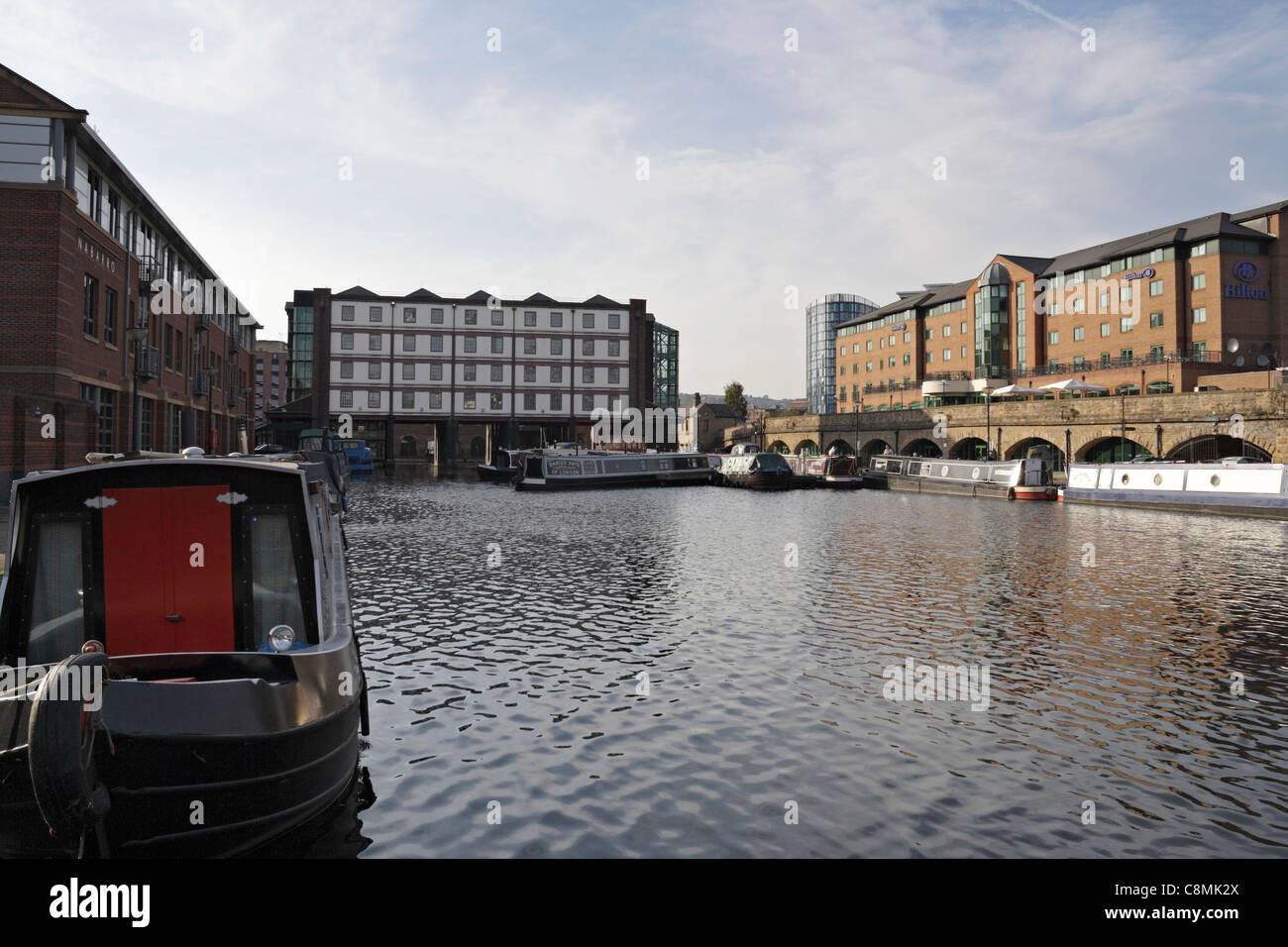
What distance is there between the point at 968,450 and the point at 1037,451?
6.04 m

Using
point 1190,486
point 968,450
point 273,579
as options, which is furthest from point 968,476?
point 273,579

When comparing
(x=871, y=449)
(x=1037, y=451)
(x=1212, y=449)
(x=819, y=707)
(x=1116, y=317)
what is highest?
(x=1116, y=317)

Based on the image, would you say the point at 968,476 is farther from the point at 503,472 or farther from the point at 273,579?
the point at 273,579

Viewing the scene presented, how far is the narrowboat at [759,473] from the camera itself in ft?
168

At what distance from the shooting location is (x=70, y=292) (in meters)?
24.9

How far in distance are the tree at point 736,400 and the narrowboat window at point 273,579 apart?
116 m

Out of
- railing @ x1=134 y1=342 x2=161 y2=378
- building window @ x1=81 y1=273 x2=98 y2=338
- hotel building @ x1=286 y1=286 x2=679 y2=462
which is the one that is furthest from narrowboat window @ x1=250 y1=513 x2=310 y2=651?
hotel building @ x1=286 y1=286 x2=679 y2=462

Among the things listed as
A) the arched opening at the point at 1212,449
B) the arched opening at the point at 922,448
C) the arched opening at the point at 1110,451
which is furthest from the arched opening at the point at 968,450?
the arched opening at the point at 1212,449

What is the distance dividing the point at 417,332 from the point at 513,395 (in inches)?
385

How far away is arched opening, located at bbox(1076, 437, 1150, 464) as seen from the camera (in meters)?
47.2

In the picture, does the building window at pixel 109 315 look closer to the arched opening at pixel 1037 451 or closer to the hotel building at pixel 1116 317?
the arched opening at pixel 1037 451

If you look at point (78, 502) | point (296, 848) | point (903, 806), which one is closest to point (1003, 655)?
point (903, 806)

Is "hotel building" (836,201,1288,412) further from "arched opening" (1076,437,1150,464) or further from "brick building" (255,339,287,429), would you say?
"brick building" (255,339,287,429)
